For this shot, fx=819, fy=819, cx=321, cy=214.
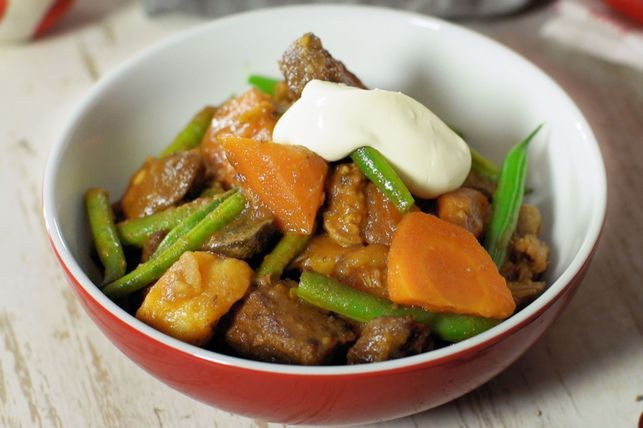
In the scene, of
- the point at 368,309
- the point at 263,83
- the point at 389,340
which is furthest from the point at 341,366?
the point at 263,83

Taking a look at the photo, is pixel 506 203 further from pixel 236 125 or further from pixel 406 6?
pixel 406 6

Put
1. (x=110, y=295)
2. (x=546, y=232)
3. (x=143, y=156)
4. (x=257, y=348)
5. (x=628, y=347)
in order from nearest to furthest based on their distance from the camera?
(x=257, y=348)
(x=110, y=295)
(x=628, y=347)
(x=546, y=232)
(x=143, y=156)

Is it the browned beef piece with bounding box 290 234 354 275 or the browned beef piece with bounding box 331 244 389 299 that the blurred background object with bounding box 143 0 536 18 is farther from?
the browned beef piece with bounding box 331 244 389 299

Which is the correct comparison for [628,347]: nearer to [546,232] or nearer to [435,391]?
[546,232]

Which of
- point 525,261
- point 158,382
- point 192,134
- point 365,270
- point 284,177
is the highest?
point 284,177

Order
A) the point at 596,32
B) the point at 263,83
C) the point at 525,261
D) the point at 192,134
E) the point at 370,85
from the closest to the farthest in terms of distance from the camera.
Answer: the point at 525,261
the point at 192,134
the point at 263,83
the point at 370,85
the point at 596,32

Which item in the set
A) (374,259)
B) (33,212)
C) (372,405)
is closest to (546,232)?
A: (374,259)

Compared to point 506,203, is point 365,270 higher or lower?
higher
